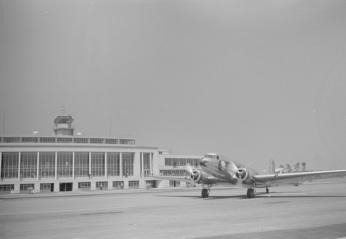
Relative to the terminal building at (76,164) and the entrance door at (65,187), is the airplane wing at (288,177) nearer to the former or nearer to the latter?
the terminal building at (76,164)

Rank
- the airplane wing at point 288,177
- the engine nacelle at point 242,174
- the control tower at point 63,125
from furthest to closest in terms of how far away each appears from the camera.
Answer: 1. the control tower at point 63,125
2. the engine nacelle at point 242,174
3. the airplane wing at point 288,177

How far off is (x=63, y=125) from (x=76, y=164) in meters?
29.3

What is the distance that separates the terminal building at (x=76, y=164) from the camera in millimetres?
87500

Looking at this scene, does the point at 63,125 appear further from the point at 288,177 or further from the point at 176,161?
the point at 288,177

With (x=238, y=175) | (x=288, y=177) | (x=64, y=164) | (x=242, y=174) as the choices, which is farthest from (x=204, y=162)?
(x=64, y=164)

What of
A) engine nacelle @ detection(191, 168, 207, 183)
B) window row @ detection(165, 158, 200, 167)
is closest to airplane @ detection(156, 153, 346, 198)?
engine nacelle @ detection(191, 168, 207, 183)

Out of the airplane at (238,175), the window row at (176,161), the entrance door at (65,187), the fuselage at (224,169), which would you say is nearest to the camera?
the airplane at (238,175)

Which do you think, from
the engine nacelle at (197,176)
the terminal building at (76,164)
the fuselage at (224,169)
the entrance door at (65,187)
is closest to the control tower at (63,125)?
the terminal building at (76,164)

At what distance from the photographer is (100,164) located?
9819 centimetres

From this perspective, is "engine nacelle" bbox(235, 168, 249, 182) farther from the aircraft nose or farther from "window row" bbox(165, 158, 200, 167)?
"window row" bbox(165, 158, 200, 167)

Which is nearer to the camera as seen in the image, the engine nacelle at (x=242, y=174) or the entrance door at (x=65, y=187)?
the engine nacelle at (x=242, y=174)

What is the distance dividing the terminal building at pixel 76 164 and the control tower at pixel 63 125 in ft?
62.2

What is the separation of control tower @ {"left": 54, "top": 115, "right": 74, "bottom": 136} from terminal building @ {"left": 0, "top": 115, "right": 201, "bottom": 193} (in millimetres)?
18957

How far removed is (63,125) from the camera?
120312mm
